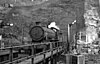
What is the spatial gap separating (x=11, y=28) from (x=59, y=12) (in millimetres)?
10121

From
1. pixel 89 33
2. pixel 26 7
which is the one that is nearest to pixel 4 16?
pixel 26 7

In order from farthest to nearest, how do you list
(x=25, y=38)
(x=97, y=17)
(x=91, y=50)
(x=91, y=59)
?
(x=97, y=17) < (x=25, y=38) < (x=91, y=50) < (x=91, y=59)

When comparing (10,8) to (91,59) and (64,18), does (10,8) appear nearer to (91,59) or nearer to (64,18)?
(64,18)

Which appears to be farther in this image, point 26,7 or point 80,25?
point 26,7

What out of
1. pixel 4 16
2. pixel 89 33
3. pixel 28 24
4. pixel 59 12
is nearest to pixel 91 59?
pixel 89 33

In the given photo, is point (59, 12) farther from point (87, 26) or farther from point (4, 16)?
point (4, 16)

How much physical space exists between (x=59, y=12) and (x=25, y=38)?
28.1 ft

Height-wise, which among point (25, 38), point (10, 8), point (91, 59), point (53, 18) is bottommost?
point (91, 59)

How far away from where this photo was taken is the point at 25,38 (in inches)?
1185

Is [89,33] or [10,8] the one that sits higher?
[10,8]

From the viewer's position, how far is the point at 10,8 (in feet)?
112

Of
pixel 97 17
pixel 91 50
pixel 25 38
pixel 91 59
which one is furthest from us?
pixel 97 17

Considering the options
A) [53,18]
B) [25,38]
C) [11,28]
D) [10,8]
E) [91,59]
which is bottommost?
[91,59]

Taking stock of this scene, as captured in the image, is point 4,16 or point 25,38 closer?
point 25,38
